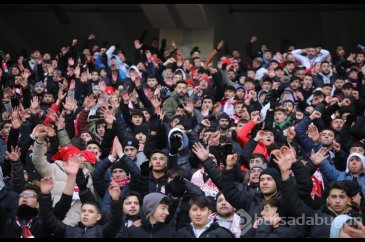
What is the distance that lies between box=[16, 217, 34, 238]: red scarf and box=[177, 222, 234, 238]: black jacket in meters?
1.31

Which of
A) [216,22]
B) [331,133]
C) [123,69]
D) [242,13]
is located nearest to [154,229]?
[331,133]

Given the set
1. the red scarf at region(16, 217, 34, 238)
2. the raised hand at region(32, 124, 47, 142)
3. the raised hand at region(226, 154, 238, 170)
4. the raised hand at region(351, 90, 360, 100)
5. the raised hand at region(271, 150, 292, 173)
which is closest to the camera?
the raised hand at region(271, 150, 292, 173)

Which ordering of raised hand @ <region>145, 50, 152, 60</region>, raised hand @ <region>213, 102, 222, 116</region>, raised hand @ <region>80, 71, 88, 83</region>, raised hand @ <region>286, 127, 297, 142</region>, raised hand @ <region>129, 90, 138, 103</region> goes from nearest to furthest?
raised hand @ <region>286, 127, 297, 142</region> → raised hand @ <region>213, 102, 222, 116</region> → raised hand @ <region>129, 90, 138, 103</region> → raised hand @ <region>80, 71, 88, 83</region> → raised hand @ <region>145, 50, 152, 60</region>

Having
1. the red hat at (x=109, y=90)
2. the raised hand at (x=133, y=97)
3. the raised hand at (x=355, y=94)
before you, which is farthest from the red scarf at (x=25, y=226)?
the raised hand at (x=355, y=94)

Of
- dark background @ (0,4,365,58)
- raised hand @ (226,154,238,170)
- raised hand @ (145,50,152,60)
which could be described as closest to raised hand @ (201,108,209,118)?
raised hand @ (145,50,152,60)

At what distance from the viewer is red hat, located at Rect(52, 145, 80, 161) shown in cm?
796

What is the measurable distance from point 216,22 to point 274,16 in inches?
90.4

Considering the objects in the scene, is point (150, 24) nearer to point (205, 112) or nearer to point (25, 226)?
point (205, 112)

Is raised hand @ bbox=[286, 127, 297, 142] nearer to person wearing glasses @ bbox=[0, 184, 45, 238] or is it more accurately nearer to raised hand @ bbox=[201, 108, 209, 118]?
raised hand @ bbox=[201, 108, 209, 118]

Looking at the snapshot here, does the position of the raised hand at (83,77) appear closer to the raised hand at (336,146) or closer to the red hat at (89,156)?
the red hat at (89,156)

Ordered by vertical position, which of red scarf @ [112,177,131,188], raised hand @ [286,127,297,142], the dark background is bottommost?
red scarf @ [112,177,131,188]

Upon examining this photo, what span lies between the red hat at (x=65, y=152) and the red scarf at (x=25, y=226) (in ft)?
5.22

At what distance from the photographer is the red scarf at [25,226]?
6.08m

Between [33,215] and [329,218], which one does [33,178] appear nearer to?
[33,215]
